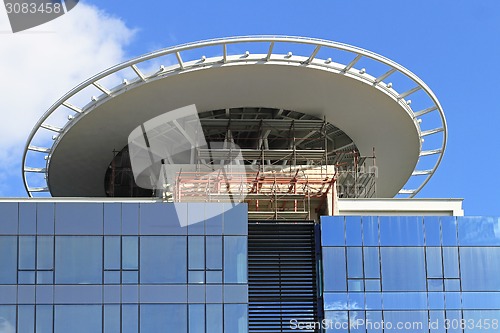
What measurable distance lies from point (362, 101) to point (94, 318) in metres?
14.8

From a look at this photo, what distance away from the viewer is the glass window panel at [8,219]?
1500 inches

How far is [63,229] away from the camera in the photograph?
38156 millimetres

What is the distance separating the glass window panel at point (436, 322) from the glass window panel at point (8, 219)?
Result: 53.2 ft

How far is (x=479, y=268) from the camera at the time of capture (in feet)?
130

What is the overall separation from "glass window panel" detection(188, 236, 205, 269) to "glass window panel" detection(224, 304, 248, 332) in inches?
75.0

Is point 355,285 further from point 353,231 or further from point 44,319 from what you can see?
point 44,319

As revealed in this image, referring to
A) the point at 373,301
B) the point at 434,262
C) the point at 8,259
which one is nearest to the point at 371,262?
the point at 373,301

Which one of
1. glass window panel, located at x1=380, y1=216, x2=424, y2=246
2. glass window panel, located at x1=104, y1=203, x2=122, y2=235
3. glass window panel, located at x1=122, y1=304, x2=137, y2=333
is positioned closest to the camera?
glass window panel, located at x1=122, y1=304, x2=137, y2=333

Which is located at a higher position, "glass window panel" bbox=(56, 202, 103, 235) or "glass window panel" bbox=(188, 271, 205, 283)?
"glass window panel" bbox=(56, 202, 103, 235)

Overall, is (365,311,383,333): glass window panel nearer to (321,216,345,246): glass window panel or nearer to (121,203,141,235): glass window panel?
(321,216,345,246): glass window panel

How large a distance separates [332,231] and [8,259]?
41.1 ft

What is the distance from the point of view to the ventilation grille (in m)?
39.6

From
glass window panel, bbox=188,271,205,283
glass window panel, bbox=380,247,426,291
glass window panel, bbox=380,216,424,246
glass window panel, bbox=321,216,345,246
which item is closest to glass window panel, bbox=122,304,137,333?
glass window panel, bbox=188,271,205,283

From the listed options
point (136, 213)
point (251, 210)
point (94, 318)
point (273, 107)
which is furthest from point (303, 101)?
point (94, 318)
